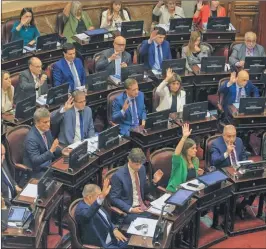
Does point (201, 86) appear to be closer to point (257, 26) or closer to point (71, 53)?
point (71, 53)

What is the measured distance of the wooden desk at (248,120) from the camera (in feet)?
24.7

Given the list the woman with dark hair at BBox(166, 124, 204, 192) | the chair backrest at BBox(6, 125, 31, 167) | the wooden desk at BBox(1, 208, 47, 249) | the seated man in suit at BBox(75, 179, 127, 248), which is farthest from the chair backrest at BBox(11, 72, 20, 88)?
the wooden desk at BBox(1, 208, 47, 249)

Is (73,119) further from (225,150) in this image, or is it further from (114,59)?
(225,150)

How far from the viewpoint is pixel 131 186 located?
611cm

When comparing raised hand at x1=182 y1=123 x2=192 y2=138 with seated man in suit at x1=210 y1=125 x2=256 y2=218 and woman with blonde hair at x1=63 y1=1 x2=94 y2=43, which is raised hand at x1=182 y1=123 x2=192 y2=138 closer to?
seated man in suit at x1=210 y1=125 x2=256 y2=218

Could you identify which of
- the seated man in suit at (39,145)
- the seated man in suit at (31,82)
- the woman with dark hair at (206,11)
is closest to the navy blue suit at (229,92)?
the woman with dark hair at (206,11)

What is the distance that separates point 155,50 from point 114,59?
74 cm

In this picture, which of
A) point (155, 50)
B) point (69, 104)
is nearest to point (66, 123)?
point (69, 104)

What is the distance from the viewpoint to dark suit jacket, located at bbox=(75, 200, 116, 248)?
5.43m

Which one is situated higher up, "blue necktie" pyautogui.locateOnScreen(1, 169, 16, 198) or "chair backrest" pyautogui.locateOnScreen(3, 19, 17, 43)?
"chair backrest" pyautogui.locateOnScreen(3, 19, 17, 43)

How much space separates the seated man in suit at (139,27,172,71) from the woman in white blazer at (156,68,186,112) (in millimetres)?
1107

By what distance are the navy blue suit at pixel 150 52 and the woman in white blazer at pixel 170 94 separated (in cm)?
117

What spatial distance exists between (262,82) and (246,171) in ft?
7.90

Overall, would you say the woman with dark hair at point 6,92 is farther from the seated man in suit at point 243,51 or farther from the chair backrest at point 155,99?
the seated man in suit at point 243,51
